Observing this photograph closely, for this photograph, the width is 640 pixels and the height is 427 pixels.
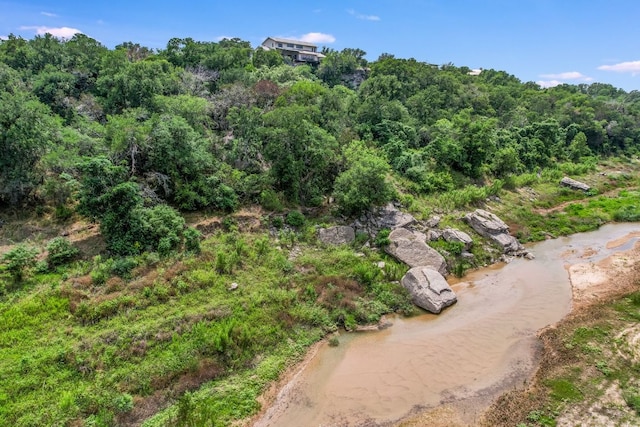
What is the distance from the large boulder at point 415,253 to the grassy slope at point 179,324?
2.82 feet

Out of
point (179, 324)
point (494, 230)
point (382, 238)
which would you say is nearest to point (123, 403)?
point (179, 324)

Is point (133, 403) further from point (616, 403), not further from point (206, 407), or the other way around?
point (616, 403)

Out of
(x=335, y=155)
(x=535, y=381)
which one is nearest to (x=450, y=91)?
(x=335, y=155)

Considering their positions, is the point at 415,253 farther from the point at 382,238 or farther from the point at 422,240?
the point at 382,238

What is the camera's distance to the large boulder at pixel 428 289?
19656mm

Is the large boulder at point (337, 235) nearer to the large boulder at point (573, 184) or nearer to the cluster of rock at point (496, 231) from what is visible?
the cluster of rock at point (496, 231)

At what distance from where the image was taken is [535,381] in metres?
15.1

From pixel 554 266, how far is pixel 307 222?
1751cm

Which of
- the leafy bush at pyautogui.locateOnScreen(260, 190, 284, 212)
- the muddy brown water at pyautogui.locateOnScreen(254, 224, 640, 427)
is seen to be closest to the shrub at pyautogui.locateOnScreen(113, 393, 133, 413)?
the muddy brown water at pyautogui.locateOnScreen(254, 224, 640, 427)

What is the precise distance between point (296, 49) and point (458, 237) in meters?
73.8

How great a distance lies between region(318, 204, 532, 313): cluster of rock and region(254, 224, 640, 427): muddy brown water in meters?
1.11

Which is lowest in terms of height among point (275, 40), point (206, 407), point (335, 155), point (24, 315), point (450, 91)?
point (206, 407)

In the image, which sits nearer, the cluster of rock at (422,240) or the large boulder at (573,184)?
the cluster of rock at (422,240)

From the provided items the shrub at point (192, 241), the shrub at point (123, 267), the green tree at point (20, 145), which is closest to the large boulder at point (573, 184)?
the shrub at point (192, 241)
